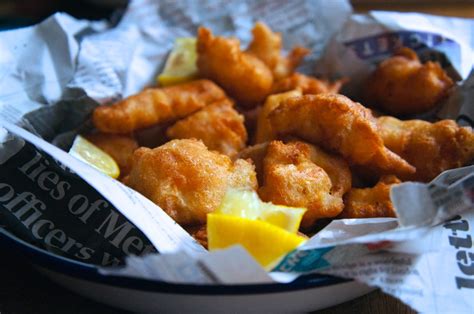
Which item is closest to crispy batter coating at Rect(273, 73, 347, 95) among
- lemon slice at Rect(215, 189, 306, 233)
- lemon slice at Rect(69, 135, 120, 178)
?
lemon slice at Rect(69, 135, 120, 178)

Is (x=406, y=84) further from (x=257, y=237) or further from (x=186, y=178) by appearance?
(x=257, y=237)

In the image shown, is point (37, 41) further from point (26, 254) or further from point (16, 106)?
point (26, 254)

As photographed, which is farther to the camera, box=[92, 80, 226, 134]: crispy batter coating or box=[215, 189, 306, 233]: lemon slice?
box=[92, 80, 226, 134]: crispy batter coating

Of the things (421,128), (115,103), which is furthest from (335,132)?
(115,103)

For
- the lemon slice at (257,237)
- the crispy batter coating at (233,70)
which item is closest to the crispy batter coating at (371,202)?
the lemon slice at (257,237)

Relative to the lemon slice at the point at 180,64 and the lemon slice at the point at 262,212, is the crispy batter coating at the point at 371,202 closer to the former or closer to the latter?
the lemon slice at the point at 262,212

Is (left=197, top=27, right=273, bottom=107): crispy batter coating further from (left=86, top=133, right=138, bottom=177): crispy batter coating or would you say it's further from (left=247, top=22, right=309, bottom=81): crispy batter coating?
(left=86, top=133, right=138, bottom=177): crispy batter coating

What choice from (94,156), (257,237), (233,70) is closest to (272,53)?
(233,70)
